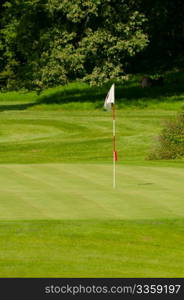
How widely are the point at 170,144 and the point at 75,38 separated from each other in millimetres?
22865

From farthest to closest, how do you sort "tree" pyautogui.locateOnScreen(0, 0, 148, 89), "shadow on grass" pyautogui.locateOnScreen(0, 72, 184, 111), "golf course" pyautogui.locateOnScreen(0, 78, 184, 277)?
"shadow on grass" pyautogui.locateOnScreen(0, 72, 184, 111) → "tree" pyautogui.locateOnScreen(0, 0, 148, 89) → "golf course" pyautogui.locateOnScreen(0, 78, 184, 277)

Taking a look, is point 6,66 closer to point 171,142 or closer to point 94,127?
point 94,127

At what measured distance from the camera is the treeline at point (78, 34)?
166 feet

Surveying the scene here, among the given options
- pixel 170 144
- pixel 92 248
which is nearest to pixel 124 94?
pixel 170 144

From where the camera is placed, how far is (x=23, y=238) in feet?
50.7

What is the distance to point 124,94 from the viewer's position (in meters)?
53.8

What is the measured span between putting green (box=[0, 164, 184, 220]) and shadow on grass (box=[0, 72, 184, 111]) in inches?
1104

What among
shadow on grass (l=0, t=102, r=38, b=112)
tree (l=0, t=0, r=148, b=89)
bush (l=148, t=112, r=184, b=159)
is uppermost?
tree (l=0, t=0, r=148, b=89)

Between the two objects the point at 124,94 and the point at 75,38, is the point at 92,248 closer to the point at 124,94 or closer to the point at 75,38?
the point at 75,38

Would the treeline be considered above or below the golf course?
above

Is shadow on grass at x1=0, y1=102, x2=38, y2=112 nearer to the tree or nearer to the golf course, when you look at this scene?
the tree

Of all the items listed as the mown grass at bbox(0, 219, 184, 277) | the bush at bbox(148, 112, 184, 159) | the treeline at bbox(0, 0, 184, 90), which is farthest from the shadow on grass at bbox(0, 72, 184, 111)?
the mown grass at bbox(0, 219, 184, 277)

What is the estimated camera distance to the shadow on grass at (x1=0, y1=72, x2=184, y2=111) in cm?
5206

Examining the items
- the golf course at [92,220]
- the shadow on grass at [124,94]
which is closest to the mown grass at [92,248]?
the golf course at [92,220]
